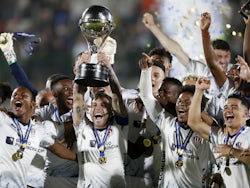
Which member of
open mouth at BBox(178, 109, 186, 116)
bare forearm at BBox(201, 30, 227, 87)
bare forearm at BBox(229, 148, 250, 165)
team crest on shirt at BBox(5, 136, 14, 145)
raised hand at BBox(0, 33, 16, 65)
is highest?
raised hand at BBox(0, 33, 16, 65)

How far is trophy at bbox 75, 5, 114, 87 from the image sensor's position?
589 cm

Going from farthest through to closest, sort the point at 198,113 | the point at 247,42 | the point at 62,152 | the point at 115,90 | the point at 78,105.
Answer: the point at 62,152 → the point at 78,105 → the point at 247,42 → the point at 115,90 → the point at 198,113

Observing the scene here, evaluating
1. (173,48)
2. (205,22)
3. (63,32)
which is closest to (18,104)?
(205,22)

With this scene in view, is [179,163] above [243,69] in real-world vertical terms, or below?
below

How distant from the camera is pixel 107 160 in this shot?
608 cm

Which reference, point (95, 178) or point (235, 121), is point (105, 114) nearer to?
point (95, 178)

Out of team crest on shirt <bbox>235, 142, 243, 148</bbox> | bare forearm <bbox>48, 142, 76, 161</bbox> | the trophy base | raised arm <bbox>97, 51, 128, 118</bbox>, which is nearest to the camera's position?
team crest on shirt <bbox>235, 142, 243, 148</bbox>

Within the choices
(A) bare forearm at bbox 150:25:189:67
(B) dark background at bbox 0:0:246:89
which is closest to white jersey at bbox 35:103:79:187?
(A) bare forearm at bbox 150:25:189:67

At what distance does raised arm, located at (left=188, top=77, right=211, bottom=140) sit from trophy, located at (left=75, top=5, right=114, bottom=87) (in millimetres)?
659

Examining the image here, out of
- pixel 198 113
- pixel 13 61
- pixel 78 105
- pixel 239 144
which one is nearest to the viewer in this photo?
pixel 239 144

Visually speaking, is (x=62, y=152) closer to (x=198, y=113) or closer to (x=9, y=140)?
(x=9, y=140)

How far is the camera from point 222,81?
6.21 m

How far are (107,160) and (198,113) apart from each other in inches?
31.3

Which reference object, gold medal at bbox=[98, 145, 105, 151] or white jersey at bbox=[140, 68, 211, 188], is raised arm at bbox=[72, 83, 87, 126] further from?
white jersey at bbox=[140, 68, 211, 188]
